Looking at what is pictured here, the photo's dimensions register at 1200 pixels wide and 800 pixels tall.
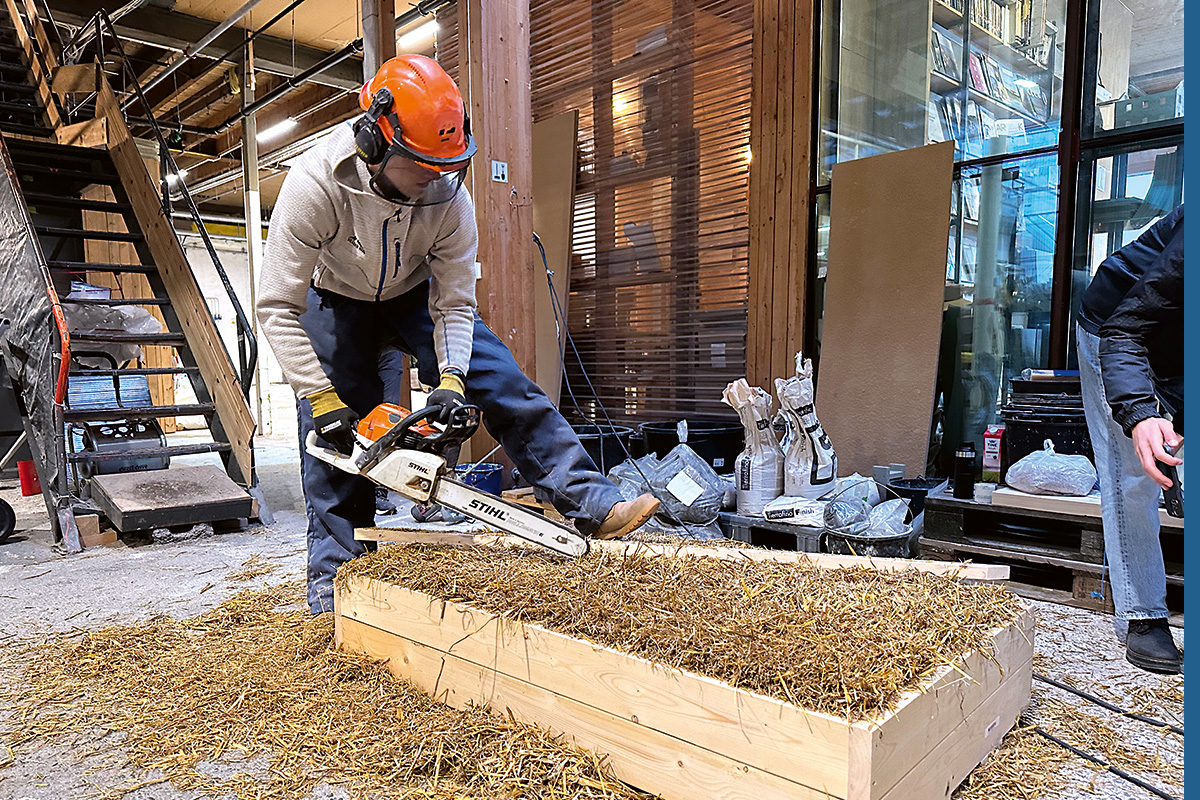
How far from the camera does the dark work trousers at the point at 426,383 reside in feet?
8.20

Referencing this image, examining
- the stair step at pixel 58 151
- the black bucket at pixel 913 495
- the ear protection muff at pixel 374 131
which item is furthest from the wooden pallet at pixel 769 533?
the stair step at pixel 58 151

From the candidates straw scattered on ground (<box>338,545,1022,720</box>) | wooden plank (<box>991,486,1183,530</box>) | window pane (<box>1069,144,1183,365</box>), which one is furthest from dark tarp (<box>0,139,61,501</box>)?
window pane (<box>1069,144,1183,365</box>)

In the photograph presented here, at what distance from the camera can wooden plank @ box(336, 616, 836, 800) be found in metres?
1.39

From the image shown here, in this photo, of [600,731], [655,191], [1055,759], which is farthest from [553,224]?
[1055,759]

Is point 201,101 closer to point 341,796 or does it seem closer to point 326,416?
point 326,416

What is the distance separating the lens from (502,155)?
14.6ft

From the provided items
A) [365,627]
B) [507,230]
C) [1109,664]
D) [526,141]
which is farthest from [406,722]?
[526,141]

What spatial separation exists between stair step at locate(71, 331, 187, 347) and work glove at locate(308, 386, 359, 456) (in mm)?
3301

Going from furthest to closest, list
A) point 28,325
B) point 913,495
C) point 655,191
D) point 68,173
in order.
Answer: point 655,191
point 68,173
point 28,325
point 913,495

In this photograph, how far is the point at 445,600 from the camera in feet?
6.27

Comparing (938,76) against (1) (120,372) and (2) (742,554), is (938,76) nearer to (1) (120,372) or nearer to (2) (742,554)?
(2) (742,554)

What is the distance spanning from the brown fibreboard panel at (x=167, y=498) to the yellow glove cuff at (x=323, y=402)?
2471 mm

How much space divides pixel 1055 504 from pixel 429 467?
7.63 feet

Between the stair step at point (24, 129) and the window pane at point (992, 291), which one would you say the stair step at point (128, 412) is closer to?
the stair step at point (24, 129)
